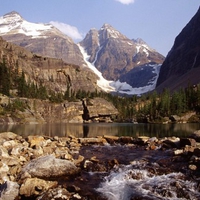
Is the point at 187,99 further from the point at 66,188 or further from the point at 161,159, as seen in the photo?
the point at 66,188

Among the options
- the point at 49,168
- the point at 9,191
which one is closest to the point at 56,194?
the point at 9,191

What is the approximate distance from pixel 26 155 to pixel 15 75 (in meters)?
160

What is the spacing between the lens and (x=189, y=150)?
73.1 feet

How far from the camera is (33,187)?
13.3 m

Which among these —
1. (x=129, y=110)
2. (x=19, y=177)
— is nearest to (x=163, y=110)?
(x=129, y=110)

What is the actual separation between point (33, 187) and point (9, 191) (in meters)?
1.25

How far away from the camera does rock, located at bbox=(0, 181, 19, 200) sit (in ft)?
40.7

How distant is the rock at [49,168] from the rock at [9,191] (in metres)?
2.55

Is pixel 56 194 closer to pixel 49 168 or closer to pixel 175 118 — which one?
pixel 49 168

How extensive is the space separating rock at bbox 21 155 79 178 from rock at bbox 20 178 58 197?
93.8 inches

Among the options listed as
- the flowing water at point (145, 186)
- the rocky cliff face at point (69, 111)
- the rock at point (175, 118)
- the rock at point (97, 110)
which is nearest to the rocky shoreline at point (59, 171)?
the flowing water at point (145, 186)

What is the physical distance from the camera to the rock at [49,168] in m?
16.1

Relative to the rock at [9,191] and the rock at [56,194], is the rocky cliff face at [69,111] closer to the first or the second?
the rock at [9,191]

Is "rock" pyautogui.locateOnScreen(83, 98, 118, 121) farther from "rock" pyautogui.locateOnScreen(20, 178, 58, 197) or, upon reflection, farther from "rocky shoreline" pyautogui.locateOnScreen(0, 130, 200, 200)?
"rock" pyautogui.locateOnScreen(20, 178, 58, 197)
